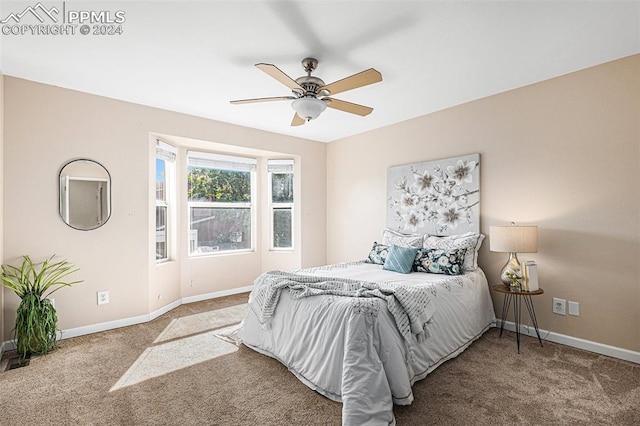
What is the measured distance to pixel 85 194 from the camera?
11.0 ft

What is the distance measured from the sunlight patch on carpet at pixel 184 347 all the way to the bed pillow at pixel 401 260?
174cm

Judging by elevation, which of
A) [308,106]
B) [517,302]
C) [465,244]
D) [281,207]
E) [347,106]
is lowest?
[517,302]

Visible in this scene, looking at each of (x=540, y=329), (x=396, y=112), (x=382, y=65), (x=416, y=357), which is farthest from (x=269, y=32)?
(x=540, y=329)

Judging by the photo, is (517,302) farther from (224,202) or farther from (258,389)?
(224,202)

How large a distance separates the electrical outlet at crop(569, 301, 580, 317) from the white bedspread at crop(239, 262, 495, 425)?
777mm

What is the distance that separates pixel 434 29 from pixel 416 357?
7.59 ft

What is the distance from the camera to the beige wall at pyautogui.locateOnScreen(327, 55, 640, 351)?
8.78 ft

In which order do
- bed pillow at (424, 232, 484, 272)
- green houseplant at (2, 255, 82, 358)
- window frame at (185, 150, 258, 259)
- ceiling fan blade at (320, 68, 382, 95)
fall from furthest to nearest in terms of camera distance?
window frame at (185, 150, 258, 259) < bed pillow at (424, 232, 484, 272) < green houseplant at (2, 255, 82, 358) < ceiling fan blade at (320, 68, 382, 95)

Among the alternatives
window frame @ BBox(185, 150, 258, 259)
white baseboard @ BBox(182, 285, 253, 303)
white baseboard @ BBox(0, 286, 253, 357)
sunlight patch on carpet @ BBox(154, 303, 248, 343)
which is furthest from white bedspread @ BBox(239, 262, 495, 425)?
window frame @ BBox(185, 150, 258, 259)

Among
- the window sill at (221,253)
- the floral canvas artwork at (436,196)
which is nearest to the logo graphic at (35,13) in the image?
the window sill at (221,253)

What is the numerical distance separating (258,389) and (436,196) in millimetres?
2856

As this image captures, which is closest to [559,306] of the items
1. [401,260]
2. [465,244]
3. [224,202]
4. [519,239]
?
[519,239]

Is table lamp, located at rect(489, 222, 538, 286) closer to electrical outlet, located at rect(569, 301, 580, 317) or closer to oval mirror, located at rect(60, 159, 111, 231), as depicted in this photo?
electrical outlet, located at rect(569, 301, 580, 317)

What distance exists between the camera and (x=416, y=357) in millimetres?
2324
